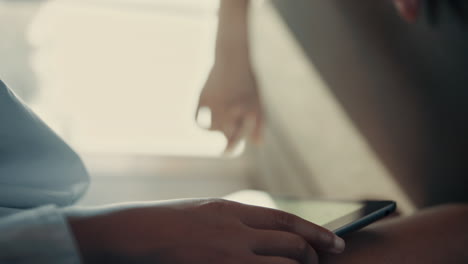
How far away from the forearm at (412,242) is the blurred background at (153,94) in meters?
0.56

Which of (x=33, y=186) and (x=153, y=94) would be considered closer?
(x=33, y=186)

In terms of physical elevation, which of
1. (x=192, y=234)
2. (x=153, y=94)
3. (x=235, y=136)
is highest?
(x=192, y=234)

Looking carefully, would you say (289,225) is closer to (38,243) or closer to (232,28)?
(38,243)

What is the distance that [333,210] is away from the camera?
1.52 feet

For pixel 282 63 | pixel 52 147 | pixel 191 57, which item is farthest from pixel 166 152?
pixel 52 147

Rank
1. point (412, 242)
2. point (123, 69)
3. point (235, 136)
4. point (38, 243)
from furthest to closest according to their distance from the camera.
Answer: point (123, 69) → point (235, 136) → point (412, 242) → point (38, 243)

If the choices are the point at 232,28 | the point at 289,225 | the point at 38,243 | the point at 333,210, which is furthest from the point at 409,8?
the point at 38,243

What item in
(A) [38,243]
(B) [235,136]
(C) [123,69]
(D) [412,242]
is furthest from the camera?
(C) [123,69]

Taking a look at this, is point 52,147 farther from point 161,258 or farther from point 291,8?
point 291,8

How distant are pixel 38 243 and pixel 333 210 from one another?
27 centimetres

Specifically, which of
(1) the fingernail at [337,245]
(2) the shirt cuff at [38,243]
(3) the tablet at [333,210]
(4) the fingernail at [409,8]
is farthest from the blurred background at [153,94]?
(2) the shirt cuff at [38,243]

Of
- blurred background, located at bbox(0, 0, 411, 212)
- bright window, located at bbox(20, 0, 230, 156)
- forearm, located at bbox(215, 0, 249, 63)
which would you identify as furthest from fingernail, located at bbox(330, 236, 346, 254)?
bright window, located at bbox(20, 0, 230, 156)

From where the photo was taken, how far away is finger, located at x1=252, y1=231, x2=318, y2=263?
32cm

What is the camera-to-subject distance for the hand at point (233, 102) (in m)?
0.70
